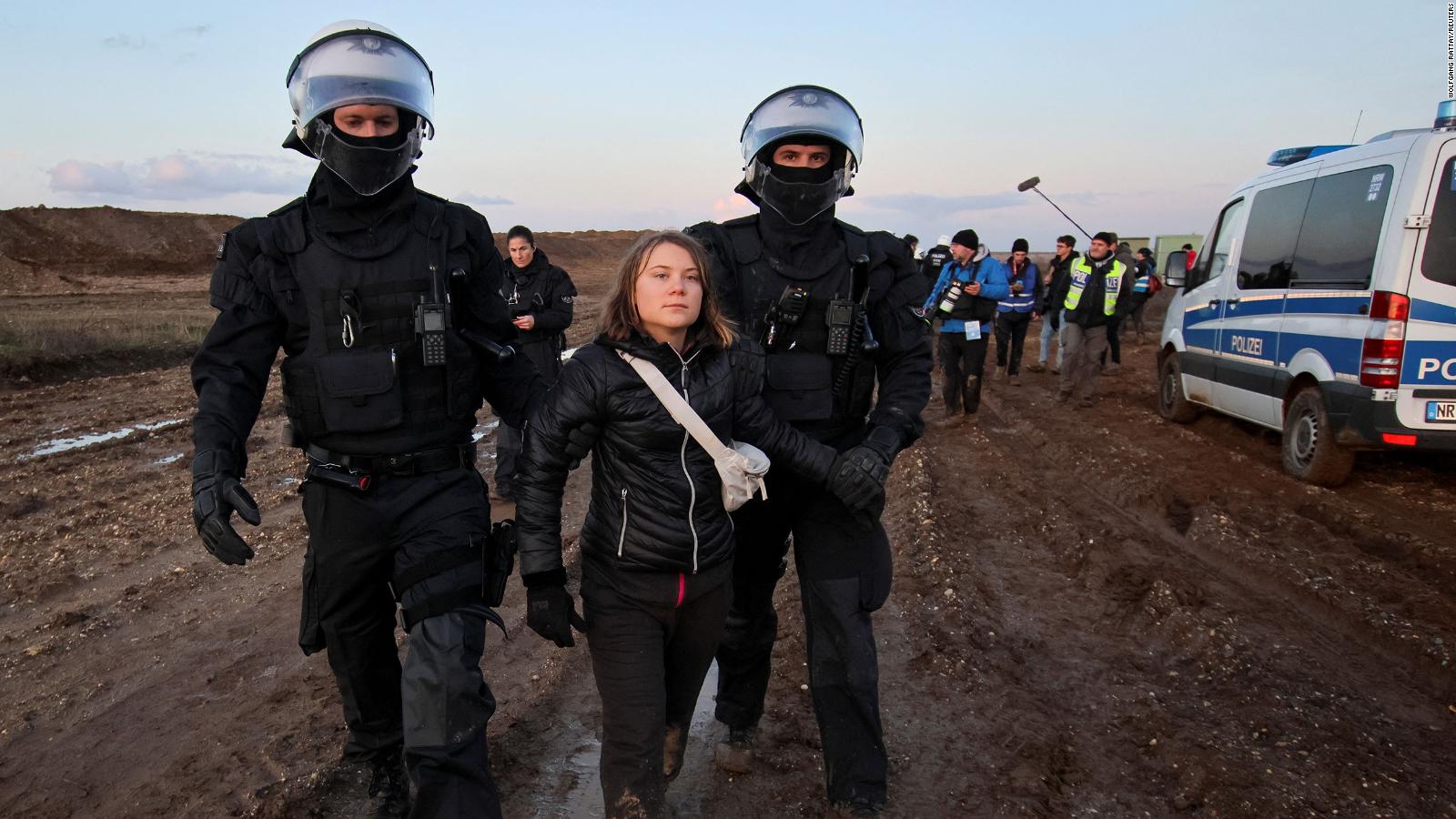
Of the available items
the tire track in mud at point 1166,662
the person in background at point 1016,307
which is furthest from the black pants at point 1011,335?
the tire track in mud at point 1166,662

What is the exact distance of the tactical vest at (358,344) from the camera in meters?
2.84

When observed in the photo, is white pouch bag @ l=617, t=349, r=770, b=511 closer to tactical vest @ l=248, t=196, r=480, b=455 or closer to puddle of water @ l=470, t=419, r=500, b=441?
tactical vest @ l=248, t=196, r=480, b=455

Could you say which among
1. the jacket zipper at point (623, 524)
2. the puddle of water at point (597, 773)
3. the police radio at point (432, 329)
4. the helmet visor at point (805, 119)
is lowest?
the puddle of water at point (597, 773)

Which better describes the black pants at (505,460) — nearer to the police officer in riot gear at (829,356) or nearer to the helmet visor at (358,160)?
the police officer in riot gear at (829,356)

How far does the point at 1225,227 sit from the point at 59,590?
9.63m

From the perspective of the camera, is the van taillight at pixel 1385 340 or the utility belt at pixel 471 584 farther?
the van taillight at pixel 1385 340

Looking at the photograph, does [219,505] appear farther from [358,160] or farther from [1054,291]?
[1054,291]

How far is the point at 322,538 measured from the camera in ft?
9.48

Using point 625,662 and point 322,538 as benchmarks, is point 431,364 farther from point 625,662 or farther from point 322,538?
point 625,662

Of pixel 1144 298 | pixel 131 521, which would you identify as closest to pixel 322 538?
pixel 131 521

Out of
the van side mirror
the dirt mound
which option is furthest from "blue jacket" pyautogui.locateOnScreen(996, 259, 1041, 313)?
the dirt mound

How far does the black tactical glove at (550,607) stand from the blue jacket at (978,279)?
7659 millimetres

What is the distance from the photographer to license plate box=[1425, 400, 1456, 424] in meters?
6.24

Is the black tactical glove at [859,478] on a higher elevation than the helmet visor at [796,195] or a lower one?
lower
